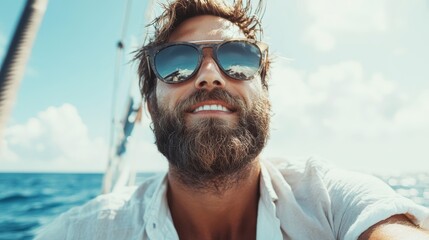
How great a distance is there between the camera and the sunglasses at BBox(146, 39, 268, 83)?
7.06 feet

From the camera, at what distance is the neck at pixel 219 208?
221 centimetres

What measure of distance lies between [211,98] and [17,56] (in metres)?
1.31

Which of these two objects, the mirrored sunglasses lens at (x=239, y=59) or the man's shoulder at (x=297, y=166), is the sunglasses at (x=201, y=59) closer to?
the mirrored sunglasses lens at (x=239, y=59)

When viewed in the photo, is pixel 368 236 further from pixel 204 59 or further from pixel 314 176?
pixel 204 59

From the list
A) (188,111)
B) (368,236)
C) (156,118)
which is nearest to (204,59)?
(188,111)

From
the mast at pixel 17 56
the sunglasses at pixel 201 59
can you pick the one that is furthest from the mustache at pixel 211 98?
the mast at pixel 17 56

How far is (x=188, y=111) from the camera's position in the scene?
204 cm

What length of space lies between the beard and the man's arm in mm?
741

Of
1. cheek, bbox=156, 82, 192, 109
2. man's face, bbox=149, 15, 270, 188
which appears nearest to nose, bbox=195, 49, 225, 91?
man's face, bbox=149, 15, 270, 188

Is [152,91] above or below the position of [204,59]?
below

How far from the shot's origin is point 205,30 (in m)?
2.36

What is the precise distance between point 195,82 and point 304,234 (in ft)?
3.36

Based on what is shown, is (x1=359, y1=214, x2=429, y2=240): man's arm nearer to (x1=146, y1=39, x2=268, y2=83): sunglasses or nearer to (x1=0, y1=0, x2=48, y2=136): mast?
(x1=146, y1=39, x2=268, y2=83): sunglasses

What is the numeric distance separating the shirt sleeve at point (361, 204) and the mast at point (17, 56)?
1.45 meters
